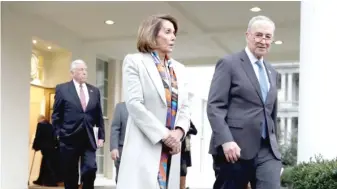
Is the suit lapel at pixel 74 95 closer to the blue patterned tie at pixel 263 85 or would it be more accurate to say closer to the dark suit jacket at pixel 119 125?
the dark suit jacket at pixel 119 125

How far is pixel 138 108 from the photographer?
3.69 m

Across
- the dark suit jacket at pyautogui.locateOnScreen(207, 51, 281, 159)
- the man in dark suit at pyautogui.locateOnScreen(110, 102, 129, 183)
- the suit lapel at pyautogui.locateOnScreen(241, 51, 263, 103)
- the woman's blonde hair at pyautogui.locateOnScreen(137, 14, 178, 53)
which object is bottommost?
the man in dark suit at pyautogui.locateOnScreen(110, 102, 129, 183)

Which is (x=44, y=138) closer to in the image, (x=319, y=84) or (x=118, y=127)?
(x=118, y=127)

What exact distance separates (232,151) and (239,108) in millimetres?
348

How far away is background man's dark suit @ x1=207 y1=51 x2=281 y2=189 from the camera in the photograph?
14.0 ft

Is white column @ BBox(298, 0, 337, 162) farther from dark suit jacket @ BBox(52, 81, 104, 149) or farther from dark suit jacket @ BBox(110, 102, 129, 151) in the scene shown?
dark suit jacket @ BBox(52, 81, 104, 149)

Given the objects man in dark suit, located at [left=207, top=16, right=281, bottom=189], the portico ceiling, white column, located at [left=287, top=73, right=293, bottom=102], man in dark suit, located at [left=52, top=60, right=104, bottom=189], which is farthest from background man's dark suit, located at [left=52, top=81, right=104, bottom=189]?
white column, located at [left=287, top=73, right=293, bottom=102]

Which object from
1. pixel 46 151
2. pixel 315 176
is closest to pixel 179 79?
pixel 315 176

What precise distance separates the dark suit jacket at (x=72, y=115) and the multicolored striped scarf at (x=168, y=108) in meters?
3.50

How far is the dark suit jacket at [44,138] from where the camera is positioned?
12.7 meters

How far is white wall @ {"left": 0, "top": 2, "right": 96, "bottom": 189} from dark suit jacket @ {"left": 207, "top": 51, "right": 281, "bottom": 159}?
7.45 m

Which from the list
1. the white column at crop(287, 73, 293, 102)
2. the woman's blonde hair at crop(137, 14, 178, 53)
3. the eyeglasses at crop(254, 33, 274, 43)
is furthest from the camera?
the white column at crop(287, 73, 293, 102)

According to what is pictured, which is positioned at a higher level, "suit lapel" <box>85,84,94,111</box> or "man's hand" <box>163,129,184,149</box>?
"suit lapel" <box>85,84,94,111</box>

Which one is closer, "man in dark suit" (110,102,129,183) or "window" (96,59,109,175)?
"man in dark suit" (110,102,129,183)
